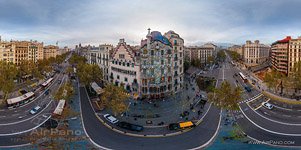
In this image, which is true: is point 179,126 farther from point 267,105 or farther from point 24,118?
point 24,118

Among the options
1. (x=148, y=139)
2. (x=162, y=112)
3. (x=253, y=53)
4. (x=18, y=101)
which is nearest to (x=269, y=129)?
(x=162, y=112)

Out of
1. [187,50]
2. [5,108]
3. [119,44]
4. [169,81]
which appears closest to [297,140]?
[169,81]

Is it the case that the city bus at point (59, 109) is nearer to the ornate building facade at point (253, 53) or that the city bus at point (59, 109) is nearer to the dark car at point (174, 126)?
the dark car at point (174, 126)

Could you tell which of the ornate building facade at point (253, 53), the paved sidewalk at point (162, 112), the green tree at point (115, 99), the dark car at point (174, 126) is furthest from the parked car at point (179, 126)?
the ornate building facade at point (253, 53)

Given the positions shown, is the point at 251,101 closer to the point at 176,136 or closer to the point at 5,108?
the point at 176,136

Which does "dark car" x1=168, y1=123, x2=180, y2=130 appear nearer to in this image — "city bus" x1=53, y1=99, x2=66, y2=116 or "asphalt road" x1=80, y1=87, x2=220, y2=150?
"asphalt road" x1=80, y1=87, x2=220, y2=150

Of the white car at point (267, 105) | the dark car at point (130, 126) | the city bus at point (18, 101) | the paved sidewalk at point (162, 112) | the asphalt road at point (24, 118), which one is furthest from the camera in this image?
the city bus at point (18, 101)

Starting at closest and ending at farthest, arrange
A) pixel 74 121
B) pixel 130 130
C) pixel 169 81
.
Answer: pixel 130 130, pixel 74 121, pixel 169 81

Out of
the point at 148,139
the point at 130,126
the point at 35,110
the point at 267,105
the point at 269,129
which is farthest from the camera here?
the point at 267,105
